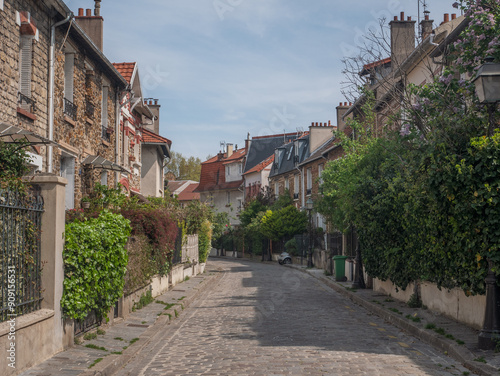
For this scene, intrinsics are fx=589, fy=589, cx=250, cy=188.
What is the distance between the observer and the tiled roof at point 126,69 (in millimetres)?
22258

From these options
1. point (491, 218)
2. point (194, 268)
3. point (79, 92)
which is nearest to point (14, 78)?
point (79, 92)

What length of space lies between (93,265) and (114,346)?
1276 mm

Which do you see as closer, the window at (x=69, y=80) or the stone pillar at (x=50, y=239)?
the stone pillar at (x=50, y=239)

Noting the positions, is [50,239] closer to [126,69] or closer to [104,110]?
[104,110]

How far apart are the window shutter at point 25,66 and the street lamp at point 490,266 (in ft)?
30.5

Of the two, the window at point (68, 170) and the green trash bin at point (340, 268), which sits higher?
the window at point (68, 170)

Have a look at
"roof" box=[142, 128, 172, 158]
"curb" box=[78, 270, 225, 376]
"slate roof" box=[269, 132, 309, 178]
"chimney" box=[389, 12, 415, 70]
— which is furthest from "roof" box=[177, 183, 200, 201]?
"curb" box=[78, 270, 225, 376]

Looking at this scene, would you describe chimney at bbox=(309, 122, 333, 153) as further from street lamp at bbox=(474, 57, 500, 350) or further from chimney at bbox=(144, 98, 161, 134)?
street lamp at bbox=(474, 57, 500, 350)

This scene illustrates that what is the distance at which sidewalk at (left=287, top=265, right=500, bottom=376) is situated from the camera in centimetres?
752

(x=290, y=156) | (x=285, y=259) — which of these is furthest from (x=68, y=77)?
(x=290, y=156)

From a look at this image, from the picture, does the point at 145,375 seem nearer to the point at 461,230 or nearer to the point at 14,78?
the point at 461,230

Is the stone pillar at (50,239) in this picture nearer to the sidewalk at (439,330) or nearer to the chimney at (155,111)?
the sidewalk at (439,330)

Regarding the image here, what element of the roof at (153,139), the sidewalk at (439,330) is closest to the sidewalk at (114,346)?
the sidewalk at (439,330)

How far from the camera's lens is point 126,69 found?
74.1ft
